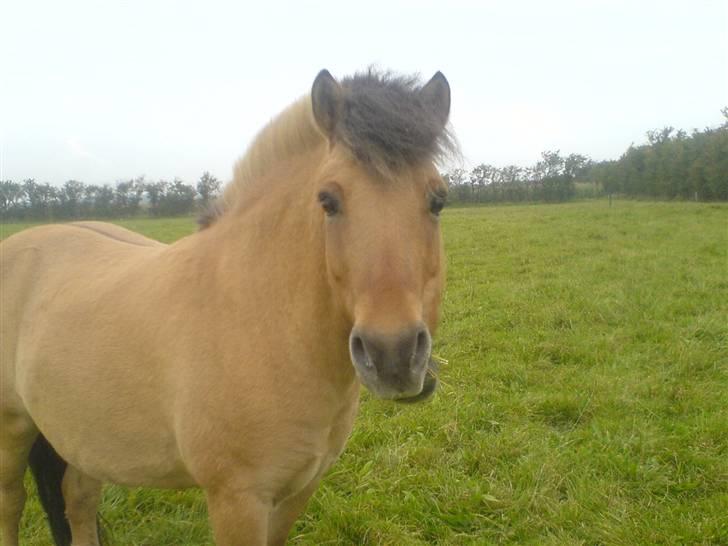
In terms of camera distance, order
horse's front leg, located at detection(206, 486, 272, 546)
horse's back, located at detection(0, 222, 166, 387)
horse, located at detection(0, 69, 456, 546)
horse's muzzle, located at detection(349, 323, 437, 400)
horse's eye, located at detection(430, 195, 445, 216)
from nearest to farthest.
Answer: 1. horse's muzzle, located at detection(349, 323, 437, 400)
2. horse, located at detection(0, 69, 456, 546)
3. horse's eye, located at detection(430, 195, 445, 216)
4. horse's front leg, located at detection(206, 486, 272, 546)
5. horse's back, located at detection(0, 222, 166, 387)

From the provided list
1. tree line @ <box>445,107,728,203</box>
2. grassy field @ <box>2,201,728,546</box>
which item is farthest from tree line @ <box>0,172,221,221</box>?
grassy field @ <box>2,201,728,546</box>

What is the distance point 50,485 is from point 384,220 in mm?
2865

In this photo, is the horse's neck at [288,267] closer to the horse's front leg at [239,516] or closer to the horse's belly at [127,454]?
the horse's front leg at [239,516]

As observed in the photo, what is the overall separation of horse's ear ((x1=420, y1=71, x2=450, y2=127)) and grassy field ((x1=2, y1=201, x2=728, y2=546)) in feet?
7.99

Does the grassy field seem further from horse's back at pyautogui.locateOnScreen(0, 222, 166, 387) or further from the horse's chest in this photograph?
horse's back at pyautogui.locateOnScreen(0, 222, 166, 387)

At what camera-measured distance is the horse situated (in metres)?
1.88

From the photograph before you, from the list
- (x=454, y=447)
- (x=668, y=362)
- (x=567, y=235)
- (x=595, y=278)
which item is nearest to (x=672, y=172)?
(x=567, y=235)

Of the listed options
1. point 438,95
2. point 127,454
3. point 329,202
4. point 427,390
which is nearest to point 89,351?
point 127,454

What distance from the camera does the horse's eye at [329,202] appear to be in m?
1.95

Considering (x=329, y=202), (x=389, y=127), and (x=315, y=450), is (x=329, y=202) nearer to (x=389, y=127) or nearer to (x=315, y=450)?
(x=389, y=127)

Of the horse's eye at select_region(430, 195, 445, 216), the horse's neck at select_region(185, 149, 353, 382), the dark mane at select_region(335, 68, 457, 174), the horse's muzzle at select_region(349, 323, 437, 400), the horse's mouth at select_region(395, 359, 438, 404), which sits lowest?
the horse's mouth at select_region(395, 359, 438, 404)

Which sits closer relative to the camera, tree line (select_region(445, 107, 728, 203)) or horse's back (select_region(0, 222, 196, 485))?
horse's back (select_region(0, 222, 196, 485))

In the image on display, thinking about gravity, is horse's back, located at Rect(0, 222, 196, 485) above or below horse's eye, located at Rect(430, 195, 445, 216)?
below

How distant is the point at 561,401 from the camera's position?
4.84m
